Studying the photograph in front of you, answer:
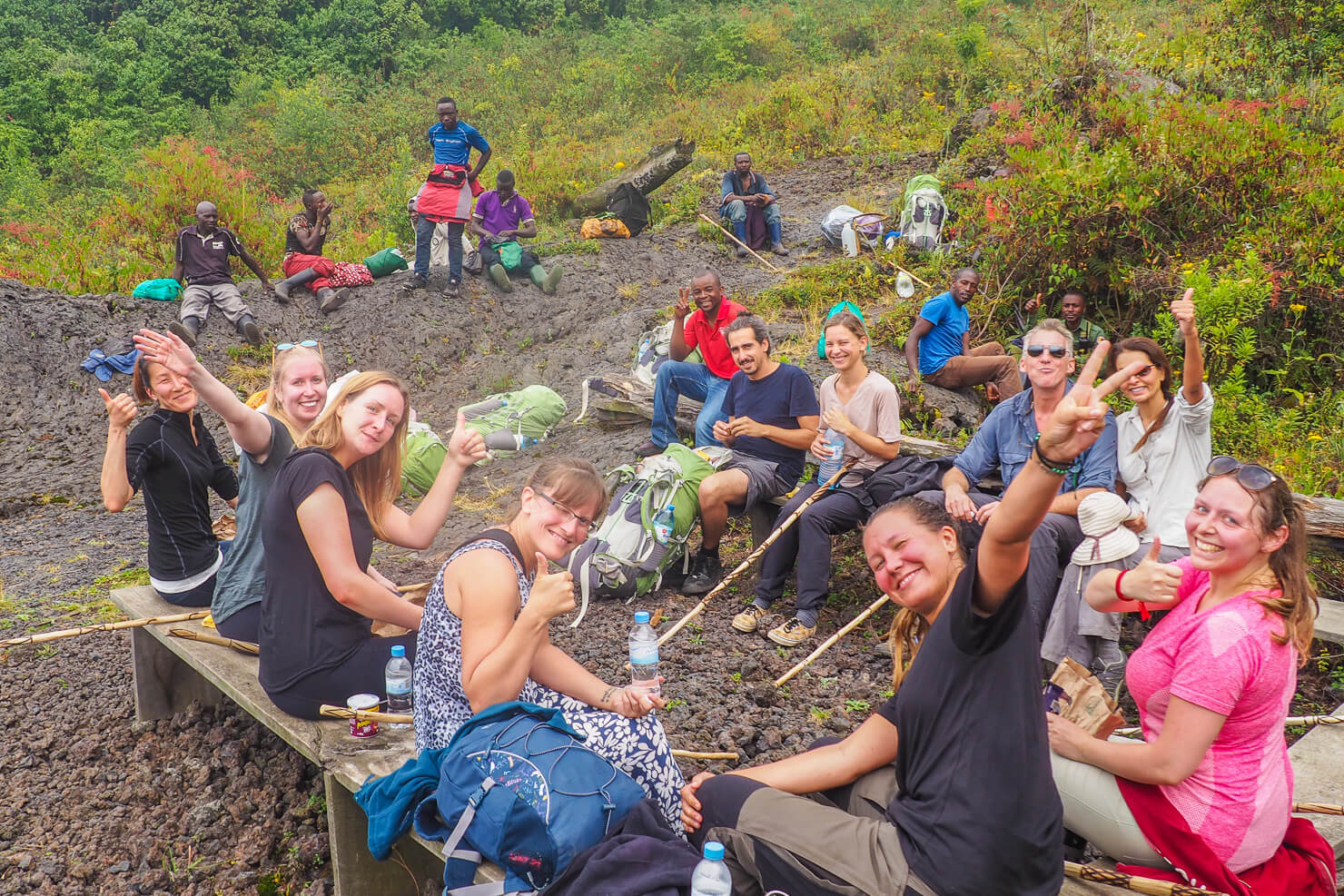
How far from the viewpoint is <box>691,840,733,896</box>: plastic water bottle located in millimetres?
Answer: 2025

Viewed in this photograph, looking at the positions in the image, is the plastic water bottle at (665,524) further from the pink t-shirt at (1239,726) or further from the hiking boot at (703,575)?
the pink t-shirt at (1239,726)

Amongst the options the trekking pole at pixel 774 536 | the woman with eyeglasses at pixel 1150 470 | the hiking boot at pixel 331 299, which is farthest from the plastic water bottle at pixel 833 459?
the hiking boot at pixel 331 299

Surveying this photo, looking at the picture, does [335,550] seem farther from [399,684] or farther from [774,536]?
[774,536]

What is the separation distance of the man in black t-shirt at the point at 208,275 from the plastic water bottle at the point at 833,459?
769 cm

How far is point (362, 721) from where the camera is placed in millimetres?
3113

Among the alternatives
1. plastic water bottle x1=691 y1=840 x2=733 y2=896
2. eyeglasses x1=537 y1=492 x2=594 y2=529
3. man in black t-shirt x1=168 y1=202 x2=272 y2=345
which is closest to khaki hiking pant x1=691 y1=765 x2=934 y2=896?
plastic water bottle x1=691 y1=840 x2=733 y2=896

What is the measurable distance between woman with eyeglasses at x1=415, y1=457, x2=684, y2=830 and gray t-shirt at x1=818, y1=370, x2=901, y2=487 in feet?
8.50

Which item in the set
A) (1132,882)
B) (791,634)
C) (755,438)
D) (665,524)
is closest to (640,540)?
(665,524)

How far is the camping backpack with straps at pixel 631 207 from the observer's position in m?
13.7

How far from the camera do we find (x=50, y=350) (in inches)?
396

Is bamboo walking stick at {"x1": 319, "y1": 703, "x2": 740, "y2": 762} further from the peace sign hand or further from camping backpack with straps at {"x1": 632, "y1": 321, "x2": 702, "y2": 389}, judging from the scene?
camping backpack with straps at {"x1": 632, "y1": 321, "x2": 702, "y2": 389}

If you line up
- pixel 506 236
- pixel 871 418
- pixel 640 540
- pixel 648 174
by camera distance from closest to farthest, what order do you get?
1. pixel 871 418
2. pixel 640 540
3. pixel 506 236
4. pixel 648 174

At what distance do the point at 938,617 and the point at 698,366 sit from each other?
5.27 m

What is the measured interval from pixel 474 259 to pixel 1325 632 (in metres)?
10.0
